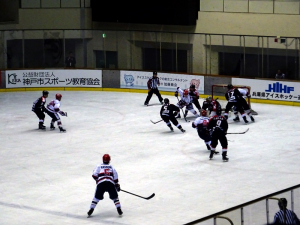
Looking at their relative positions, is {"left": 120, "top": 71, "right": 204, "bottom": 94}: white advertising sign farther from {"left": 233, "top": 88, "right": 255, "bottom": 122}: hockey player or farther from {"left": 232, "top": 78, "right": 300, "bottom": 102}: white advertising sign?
{"left": 233, "top": 88, "right": 255, "bottom": 122}: hockey player

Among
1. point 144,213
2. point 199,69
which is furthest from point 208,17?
point 144,213

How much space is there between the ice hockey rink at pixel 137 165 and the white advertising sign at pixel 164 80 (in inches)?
112

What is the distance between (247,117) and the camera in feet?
67.6

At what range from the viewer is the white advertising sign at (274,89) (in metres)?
22.1

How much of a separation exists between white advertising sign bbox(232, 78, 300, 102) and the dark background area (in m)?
5.28

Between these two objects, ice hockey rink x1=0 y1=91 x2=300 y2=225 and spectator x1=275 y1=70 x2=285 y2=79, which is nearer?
ice hockey rink x1=0 y1=91 x2=300 y2=225

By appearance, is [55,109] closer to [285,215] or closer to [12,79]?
[12,79]

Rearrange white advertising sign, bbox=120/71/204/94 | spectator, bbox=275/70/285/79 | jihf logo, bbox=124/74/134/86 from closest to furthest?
spectator, bbox=275/70/285/79, white advertising sign, bbox=120/71/204/94, jihf logo, bbox=124/74/134/86

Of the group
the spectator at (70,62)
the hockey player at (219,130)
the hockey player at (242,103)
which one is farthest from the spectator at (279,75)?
the spectator at (70,62)

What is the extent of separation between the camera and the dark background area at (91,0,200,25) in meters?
27.3

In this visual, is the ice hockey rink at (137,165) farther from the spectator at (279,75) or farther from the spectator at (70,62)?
the spectator at (70,62)

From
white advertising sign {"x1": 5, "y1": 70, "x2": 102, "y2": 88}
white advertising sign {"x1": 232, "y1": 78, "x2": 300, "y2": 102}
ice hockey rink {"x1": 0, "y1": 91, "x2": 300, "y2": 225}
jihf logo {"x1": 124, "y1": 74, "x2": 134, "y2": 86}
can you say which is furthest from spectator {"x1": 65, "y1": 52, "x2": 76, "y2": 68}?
white advertising sign {"x1": 232, "y1": 78, "x2": 300, "y2": 102}

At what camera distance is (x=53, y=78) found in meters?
27.0

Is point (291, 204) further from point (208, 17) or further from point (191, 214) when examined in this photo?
point (208, 17)
